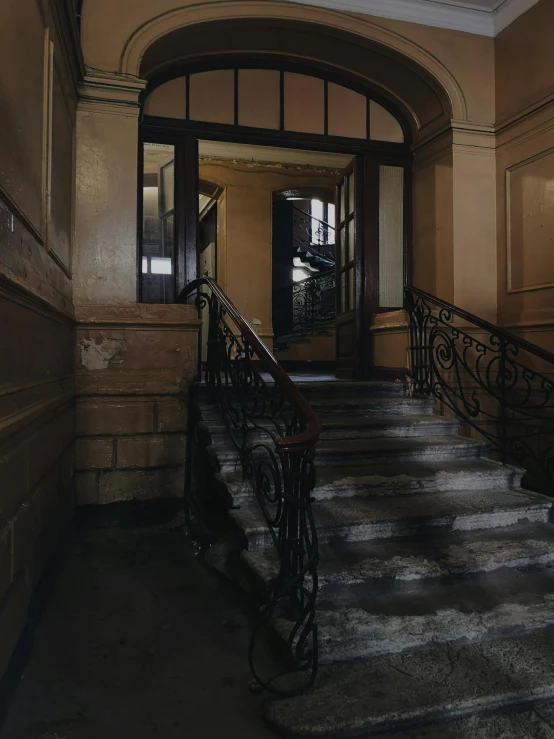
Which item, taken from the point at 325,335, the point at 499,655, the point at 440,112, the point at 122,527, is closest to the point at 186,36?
the point at 440,112

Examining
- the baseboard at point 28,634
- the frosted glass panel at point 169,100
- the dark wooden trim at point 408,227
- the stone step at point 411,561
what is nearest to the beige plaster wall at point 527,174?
the dark wooden trim at point 408,227

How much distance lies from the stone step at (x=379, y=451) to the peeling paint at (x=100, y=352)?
1.22 meters

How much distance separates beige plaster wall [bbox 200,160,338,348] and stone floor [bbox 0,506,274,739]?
18.7 feet

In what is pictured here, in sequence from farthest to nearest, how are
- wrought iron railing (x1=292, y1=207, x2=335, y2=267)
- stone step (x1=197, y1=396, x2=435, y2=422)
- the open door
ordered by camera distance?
wrought iron railing (x1=292, y1=207, x2=335, y2=267), the open door, stone step (x1=197, y1=396, x2=435, y2=422)

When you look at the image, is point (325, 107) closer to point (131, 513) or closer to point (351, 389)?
point (351, 389)

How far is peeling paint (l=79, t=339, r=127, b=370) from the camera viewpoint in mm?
4328

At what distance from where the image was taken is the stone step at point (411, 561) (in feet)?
9.07

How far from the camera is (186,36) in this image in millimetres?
5113

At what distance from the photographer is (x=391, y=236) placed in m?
6.14

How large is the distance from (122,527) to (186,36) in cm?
457

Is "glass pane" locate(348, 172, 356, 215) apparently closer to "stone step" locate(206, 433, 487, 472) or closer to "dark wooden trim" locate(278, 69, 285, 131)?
"dark wooden trim" locate(278, 69, 285, 131)

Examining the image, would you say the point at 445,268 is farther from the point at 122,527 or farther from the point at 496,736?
the point at 496,736

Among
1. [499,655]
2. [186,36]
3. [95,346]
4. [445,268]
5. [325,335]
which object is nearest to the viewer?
[499,655]

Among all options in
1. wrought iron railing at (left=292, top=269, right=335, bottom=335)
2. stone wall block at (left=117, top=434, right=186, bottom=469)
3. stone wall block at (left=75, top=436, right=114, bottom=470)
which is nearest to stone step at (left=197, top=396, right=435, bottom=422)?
stone wall block at (left=117, top=434, right=186, bottom=469)
